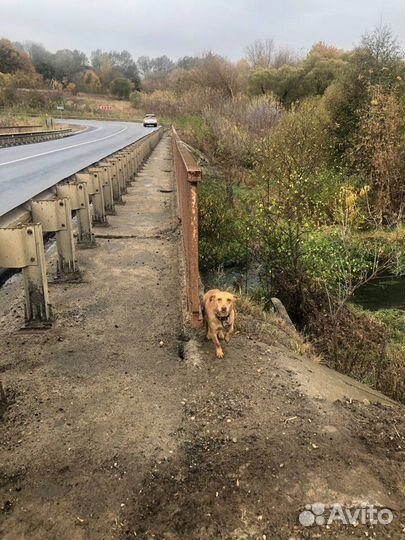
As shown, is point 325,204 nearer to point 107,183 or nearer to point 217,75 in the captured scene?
point 107,183

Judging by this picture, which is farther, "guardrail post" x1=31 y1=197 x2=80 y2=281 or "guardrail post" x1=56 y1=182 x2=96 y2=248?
"guardrail post" x1=56 y1=182 x2=96 y2=248

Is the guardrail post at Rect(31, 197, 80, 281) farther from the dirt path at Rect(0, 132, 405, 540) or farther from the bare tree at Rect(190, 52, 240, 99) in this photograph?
the bare tree at Rect(190, 52, 240, 99)

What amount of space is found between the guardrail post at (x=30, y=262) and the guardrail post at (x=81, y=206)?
1.94 m

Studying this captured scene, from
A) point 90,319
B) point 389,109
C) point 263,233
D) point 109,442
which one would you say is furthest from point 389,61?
point 109,442

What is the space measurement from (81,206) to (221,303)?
323cm

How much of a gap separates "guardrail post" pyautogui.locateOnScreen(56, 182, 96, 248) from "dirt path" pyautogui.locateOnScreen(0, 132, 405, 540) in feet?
6.62

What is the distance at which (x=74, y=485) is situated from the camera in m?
2.69

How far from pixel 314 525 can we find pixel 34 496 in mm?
1450

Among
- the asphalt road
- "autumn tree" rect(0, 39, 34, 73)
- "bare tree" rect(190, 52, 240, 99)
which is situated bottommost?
the asphalt road

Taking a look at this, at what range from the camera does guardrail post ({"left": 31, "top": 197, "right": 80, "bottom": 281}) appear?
529 cm

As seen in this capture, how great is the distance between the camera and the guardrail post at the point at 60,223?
A: 5293 millimetres

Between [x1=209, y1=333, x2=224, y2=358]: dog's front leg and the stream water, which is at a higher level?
[x1=209, y1=333, x2=224, y2=358]: dog's front leg

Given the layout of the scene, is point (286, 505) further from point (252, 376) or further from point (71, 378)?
point (71, 378)

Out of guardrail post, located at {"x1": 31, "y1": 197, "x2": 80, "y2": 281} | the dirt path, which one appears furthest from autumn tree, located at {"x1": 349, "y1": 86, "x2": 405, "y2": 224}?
the dirt path
